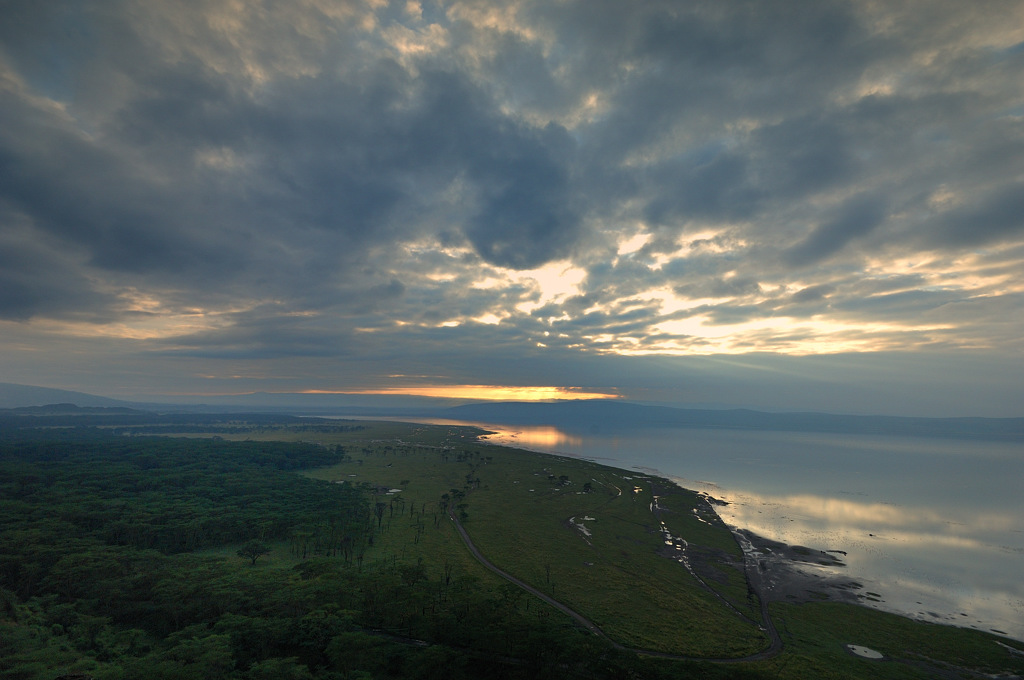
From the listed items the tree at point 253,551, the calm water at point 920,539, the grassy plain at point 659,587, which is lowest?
the calm water at point 920,539

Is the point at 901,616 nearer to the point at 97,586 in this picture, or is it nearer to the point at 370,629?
the point at 370,629

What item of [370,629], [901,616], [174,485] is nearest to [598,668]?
[370,629]

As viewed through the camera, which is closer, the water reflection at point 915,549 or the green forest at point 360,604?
the green forest at point 360,604

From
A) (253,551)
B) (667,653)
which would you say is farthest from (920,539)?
(253,551)

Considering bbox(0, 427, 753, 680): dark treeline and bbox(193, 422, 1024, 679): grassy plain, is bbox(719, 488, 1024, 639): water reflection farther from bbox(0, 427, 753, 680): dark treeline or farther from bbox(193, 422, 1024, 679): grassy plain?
bbox(0, 427, 753, 680): dark treeline

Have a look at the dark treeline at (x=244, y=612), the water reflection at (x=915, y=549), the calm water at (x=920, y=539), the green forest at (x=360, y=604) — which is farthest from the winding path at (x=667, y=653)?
the calm water at (x=920, y=539)

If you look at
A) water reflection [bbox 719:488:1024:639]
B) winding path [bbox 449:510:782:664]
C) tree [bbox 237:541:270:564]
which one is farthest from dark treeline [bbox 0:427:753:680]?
water reflection [bbox 719:488:1024:639]

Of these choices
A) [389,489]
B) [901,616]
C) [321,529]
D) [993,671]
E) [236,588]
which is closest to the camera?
[993,671]

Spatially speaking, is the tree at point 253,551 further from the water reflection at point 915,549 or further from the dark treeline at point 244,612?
the water reflection at point 915,549
